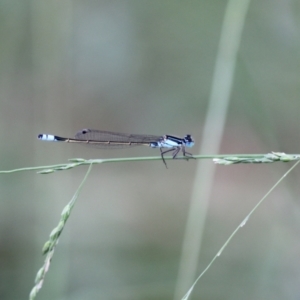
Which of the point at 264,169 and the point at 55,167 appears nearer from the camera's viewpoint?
the point at 55,167

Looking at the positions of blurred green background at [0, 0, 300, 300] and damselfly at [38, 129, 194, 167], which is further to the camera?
blurred green background at [0, 0, 300, 300]

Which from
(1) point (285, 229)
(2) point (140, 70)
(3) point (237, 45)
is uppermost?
(3) point (237, 45)

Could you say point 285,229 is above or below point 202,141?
below

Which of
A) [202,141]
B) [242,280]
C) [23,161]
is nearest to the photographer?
[242,280]

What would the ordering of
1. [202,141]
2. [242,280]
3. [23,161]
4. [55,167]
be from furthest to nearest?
[23,161]
[202,141]
[242,280]
[55,167]

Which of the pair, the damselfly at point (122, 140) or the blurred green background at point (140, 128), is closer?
the damselfly at point (122, 140)

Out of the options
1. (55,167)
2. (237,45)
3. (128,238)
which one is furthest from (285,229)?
(55,167)

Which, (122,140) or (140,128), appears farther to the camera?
(140,128)

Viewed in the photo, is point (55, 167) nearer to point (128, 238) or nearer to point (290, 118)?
point (128, 238)
